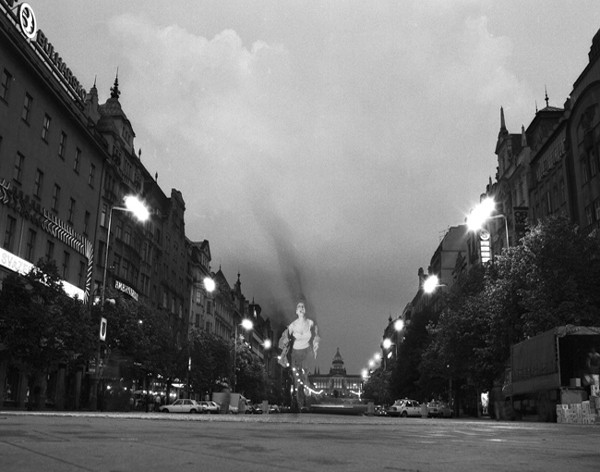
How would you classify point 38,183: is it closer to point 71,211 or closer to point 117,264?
point 71,211

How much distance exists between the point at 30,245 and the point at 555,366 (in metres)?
31.4

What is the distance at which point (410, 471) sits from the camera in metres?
5.22

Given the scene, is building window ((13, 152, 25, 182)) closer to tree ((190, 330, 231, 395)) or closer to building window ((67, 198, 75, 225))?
building window ((67, 198, 75, 225))

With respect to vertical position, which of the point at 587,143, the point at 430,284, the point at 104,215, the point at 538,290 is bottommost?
the point at 538,290

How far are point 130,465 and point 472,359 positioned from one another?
4570 cm

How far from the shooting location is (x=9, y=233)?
39656 millimetres

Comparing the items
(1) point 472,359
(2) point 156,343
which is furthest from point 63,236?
(1) point 472,359

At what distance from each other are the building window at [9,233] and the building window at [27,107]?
6599 millimetres

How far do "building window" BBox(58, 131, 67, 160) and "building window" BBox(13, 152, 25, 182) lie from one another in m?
6.26

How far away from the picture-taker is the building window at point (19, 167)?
4097 cm

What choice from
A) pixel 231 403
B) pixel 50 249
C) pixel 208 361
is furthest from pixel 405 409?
pixel 50 249

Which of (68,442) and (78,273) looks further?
(78,273)

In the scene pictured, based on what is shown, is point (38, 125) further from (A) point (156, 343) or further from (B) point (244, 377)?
(B) point (244, 377)

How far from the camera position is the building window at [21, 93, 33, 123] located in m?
42.1
